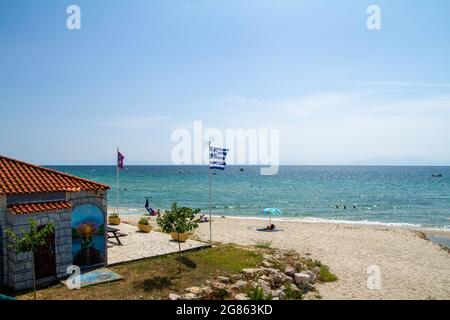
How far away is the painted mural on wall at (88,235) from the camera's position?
48.3 ft

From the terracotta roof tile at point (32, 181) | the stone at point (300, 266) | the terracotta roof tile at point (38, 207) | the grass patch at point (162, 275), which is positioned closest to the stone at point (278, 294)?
the grass patch at point (162, 275)

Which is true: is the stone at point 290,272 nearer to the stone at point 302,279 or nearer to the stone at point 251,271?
the stone at point 302,279

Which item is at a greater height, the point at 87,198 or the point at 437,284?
the point at 87,198

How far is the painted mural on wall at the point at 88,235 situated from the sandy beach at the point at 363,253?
10894 millimetres

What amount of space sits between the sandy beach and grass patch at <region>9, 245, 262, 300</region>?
16.1 feet

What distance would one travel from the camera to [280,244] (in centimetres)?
2556

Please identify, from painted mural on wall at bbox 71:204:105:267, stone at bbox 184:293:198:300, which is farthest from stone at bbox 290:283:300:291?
painted mural on wall at bbox 71:204:105:267

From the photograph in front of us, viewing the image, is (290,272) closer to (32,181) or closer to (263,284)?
(263,284)

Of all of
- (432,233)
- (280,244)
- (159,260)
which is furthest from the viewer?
(432,233)
